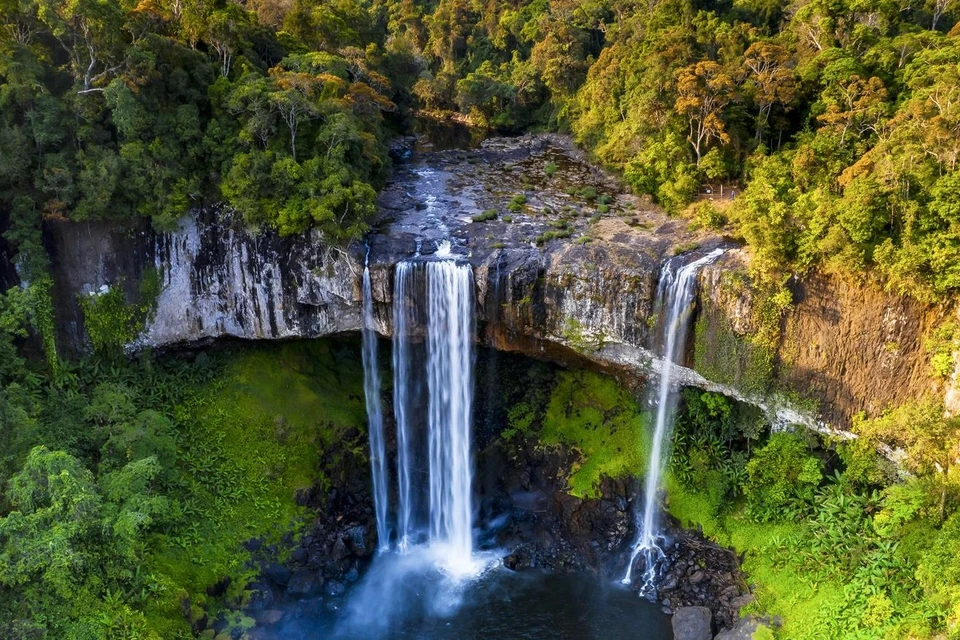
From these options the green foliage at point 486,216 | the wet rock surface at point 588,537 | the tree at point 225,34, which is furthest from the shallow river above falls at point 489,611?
the tree at point 225,34

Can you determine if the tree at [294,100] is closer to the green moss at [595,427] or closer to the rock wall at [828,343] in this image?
the green moss at [595,427]

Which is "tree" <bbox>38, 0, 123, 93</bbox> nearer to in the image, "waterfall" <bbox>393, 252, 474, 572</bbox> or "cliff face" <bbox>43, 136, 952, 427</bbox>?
"cliff face" <bbox>43, 136, 952, 427</bbox>

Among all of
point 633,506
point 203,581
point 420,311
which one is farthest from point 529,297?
point 203,581

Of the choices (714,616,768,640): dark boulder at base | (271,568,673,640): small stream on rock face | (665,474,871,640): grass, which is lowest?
(271,568,673,640): small stream on rock face

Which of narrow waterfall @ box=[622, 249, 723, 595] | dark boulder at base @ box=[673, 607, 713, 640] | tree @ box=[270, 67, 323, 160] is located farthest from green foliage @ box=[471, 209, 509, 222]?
dark boulder at base @ box=[673, 607, 713, 640]

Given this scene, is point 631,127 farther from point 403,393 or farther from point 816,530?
point 816,530

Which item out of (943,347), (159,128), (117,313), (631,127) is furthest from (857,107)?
(117,313)
